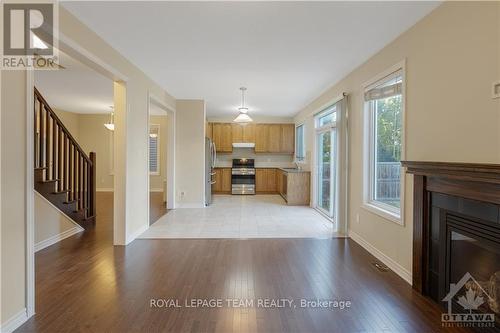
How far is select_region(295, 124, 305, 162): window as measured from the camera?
343 inches

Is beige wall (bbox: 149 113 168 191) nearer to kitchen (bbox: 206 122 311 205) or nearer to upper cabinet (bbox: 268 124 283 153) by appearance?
kitchen (bbox: 206 122 311 205)

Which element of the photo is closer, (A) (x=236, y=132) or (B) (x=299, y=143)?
(B) (x=299, y=143)

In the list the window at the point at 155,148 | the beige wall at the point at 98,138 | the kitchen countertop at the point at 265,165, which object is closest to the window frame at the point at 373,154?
the kitchen countertop at the point at 265,165

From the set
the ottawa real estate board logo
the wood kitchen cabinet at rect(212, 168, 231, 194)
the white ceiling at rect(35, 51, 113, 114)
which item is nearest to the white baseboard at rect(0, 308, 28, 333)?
the ottawa real estate board logo

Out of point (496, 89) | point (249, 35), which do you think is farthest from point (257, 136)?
point (496, 89)

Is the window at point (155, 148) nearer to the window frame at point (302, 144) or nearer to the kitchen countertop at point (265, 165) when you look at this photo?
A: the kitchen countertop at point (265, 165)

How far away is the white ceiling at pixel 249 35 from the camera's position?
2576mm

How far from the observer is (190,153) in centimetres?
696

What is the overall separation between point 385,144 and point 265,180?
626 cm

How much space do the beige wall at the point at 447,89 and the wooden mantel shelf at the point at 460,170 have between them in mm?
194

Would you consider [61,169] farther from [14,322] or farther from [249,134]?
[249,134]

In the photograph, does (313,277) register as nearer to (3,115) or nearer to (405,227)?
(405,227)

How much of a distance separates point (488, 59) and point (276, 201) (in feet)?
21.0

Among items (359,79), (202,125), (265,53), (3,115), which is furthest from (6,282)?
(202,125)
